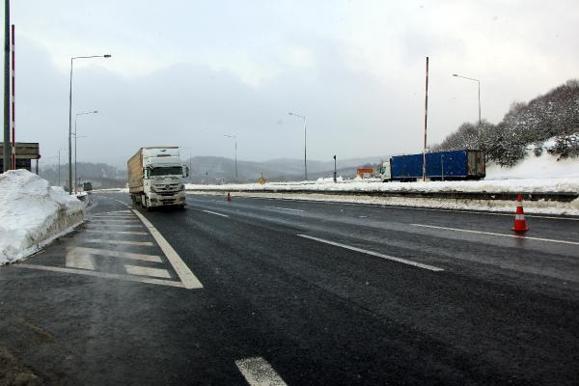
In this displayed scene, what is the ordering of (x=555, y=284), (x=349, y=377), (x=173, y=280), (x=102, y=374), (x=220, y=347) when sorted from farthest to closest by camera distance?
(x=173, y=280)
(x=555, y=284)
(x=220, y=347)
(x=102, y=374)
(x=349, y=377)

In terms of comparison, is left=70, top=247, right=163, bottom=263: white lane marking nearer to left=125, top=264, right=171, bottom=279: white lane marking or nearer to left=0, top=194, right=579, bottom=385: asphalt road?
left=0, top=194, right=579, bottom=385: asphalt road

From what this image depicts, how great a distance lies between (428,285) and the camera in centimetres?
578

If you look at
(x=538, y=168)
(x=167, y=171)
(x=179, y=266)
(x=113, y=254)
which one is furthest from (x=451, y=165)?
(x=179, y=266)

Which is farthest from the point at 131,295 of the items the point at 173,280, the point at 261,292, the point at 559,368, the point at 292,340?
the point at 559,368

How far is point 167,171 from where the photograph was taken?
24125 millimetres

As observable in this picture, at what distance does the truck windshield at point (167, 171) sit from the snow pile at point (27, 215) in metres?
8.90

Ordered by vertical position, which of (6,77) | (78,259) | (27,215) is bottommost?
(78,259)

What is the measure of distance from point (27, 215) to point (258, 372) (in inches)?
386

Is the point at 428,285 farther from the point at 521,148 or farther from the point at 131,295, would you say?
the point at 521,148

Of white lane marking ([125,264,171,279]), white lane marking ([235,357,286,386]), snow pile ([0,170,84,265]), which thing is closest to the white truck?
snow pile ([0,170,84,265])

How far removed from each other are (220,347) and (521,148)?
61456 mm

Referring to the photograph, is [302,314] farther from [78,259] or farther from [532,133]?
[532,133]

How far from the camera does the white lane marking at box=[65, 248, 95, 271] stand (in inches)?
317

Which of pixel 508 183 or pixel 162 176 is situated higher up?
pixel 162 176
